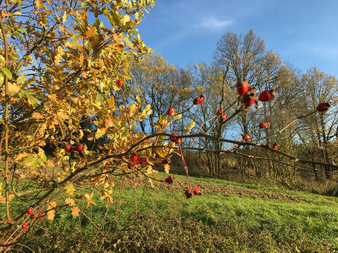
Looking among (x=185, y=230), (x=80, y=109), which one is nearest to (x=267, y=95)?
(x=80, y=109)

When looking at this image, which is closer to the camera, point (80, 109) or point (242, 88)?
point (242, 88)

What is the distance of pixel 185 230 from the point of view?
266cm

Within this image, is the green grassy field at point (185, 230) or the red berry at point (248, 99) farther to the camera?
the green grassy field at point (185, 230)

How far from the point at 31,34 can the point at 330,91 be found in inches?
777

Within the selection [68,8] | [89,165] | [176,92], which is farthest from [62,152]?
[176,92]

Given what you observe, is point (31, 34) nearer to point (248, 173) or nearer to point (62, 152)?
point (62, 152)

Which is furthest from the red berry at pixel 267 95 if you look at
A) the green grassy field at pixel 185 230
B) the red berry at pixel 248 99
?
the green grassy field at pixel 185 230

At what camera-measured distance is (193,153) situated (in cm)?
1962

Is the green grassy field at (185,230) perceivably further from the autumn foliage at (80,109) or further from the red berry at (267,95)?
the red berry at (267,95)

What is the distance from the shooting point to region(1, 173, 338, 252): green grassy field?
2.13m

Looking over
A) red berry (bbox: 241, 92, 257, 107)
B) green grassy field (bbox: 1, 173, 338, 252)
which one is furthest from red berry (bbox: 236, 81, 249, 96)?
green grassy field (bbox: 1, 173, 338, 252)

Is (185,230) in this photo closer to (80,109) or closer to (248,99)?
(80,109)

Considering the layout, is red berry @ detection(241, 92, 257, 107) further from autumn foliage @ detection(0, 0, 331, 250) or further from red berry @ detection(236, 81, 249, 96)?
autumn foliage @ detection(0, 0, 331, 250)

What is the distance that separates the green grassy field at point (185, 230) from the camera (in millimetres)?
2127
